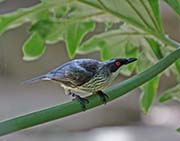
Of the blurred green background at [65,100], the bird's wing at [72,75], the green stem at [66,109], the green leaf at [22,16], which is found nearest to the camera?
the green stem at [66,109]

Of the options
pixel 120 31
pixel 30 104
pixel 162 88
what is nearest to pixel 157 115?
pixel 162 88

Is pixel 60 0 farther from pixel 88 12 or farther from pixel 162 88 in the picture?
pixel 162 88

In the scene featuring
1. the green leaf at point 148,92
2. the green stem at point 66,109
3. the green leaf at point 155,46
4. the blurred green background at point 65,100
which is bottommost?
the green stem at point 66,109

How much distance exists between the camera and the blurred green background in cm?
253

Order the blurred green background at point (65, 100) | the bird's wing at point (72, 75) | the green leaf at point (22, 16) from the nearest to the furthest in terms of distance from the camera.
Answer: the bird's wing at point (72, 75) → the green leaf at point (22, 16) → the blurred green background at point (65, 100)

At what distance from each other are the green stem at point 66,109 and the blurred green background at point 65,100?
76.4 inches

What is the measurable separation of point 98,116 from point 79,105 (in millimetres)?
2250

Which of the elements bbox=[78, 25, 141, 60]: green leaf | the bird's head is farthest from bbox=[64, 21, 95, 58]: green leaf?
the bird's head

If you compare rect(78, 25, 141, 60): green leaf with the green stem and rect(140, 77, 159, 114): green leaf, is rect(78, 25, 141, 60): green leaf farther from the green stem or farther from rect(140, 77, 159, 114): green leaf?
the green stem

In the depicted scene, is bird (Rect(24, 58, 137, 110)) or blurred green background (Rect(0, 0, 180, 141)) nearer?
bird (Rect(24, 58, 137, 110))

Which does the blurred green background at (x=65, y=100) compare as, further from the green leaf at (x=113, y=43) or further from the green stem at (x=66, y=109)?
the green stem at (x=66, y=109)

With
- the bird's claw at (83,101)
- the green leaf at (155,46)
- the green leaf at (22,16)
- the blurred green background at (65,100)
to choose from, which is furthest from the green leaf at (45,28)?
the blurred green background at (65,100)

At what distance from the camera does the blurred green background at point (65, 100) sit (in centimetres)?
253

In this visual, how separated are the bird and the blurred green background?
1885 mm
